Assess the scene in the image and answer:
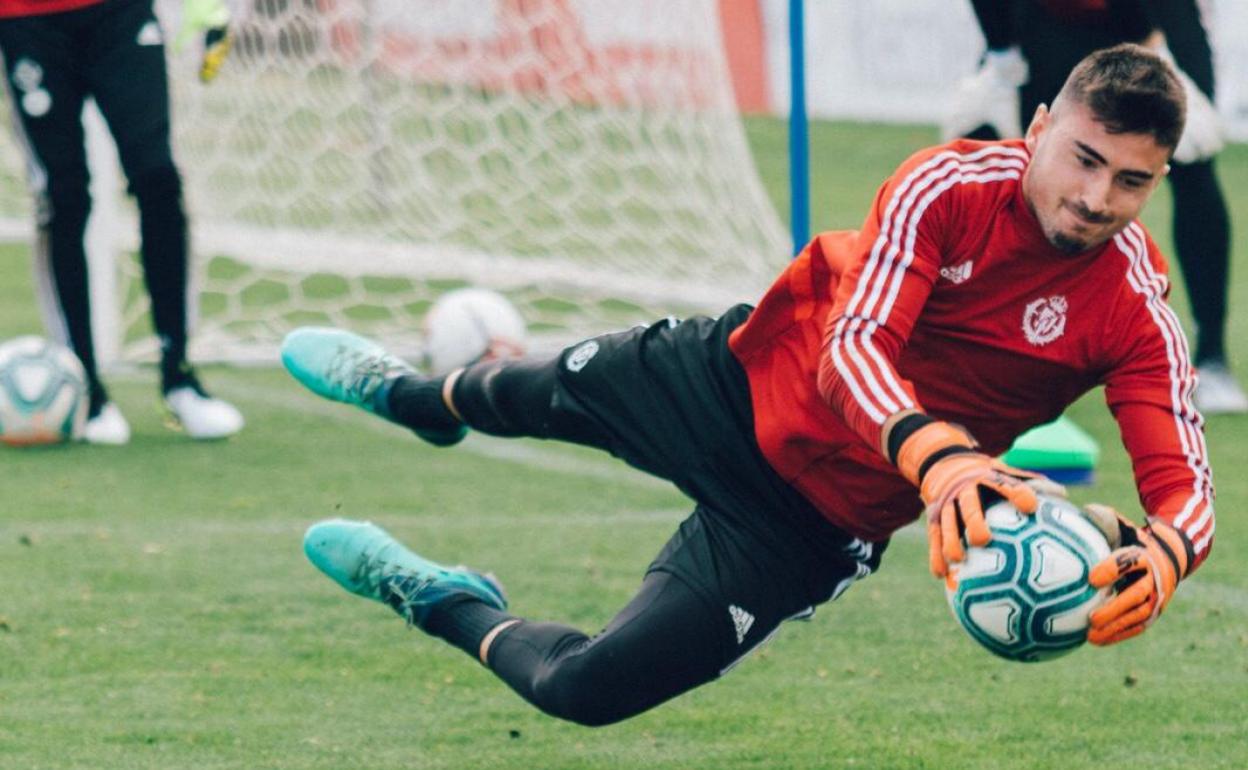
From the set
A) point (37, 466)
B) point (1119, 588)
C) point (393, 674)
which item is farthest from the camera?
point (37, 466)

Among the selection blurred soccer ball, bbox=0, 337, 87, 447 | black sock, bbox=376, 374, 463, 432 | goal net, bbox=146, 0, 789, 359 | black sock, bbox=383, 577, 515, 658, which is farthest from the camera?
goal net, bbox=146, 0, 789, 359

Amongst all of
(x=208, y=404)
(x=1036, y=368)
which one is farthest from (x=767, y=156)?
(x=1036, y=368)

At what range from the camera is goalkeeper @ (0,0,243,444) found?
563 centimetres

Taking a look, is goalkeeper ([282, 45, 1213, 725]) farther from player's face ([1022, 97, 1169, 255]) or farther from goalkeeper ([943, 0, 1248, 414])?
goalkeeper ([943, 0, 1248, 414])

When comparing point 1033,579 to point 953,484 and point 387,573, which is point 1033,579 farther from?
point 387,573

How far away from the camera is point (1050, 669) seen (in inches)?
155

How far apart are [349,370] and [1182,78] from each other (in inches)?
116

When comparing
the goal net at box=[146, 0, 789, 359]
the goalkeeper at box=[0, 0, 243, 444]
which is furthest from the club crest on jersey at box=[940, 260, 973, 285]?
the goal net at box=[146, 0, 789, 359]

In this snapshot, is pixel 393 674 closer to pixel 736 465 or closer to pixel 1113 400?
pixel 736 465

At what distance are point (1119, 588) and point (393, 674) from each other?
5.28 ft

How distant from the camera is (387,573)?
3682 millimetres

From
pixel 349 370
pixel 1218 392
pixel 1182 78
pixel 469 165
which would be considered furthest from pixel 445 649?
pixel 469 165

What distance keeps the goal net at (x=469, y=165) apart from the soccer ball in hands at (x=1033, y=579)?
5.53 metres

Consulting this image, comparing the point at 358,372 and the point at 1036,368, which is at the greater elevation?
the point at 1036,368
